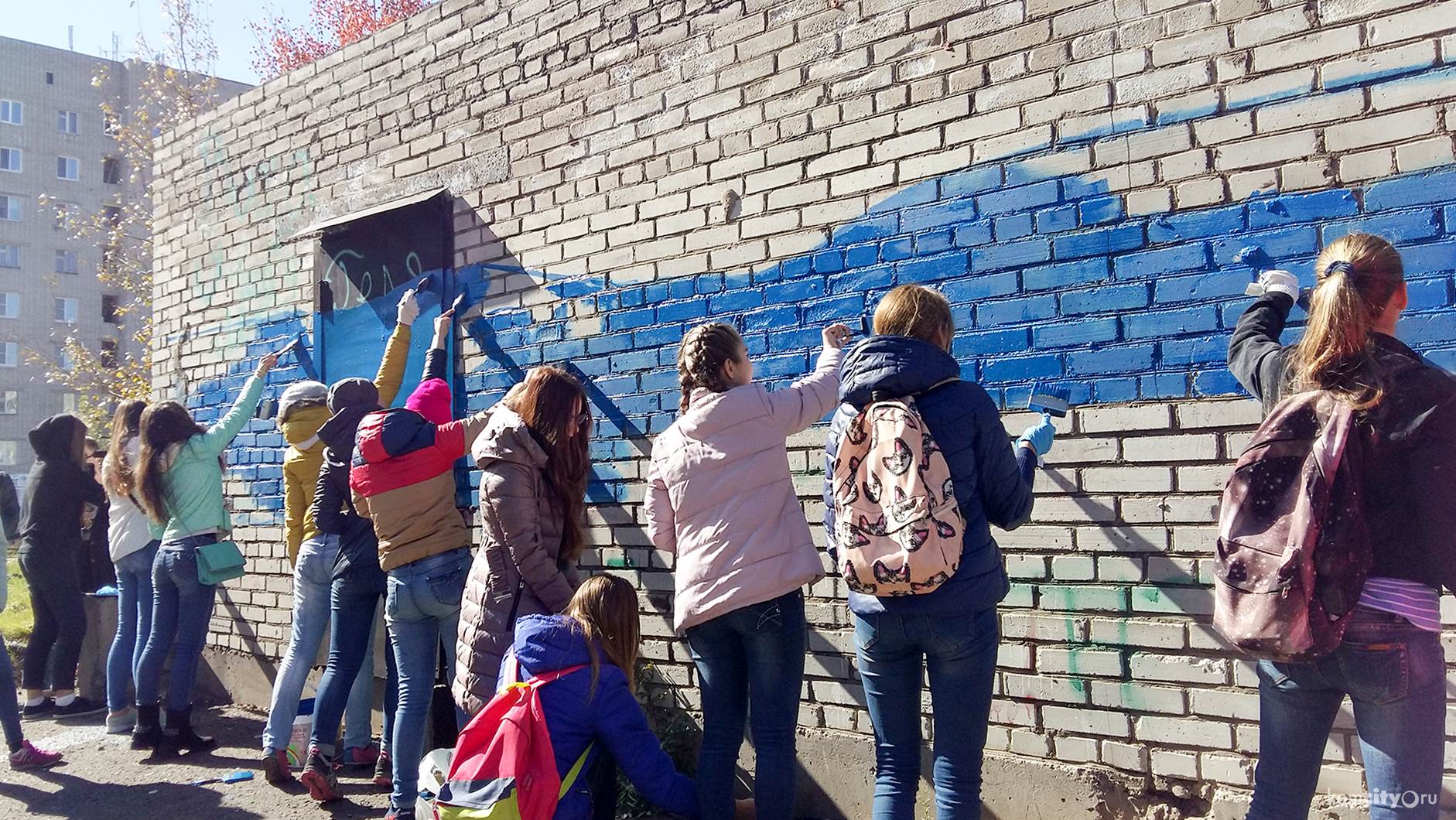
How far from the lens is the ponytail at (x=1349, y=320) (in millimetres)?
2020

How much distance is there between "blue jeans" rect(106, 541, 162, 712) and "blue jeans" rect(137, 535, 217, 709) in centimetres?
13

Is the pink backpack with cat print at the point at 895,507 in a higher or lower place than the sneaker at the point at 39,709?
higher

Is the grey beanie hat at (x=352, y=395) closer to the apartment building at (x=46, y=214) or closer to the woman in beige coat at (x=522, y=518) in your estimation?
the woman in beige coat at (x=522, y=518)

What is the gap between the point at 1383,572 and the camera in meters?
1.98

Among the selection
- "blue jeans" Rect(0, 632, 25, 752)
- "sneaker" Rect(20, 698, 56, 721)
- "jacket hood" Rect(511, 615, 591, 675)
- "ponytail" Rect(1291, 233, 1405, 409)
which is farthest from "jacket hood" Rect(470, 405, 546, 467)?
"sneaker" Rect(20, 698, 56, 721)

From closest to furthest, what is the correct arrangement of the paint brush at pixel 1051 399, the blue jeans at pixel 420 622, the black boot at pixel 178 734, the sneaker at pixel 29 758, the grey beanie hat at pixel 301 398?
the paint brush at pixel 1051 399 < the blue jeans at pixel 420 622 < the grey beanie hat at pixel 301 398 < the sneaker at pixel 29 758 < the black boot at pixel 178 734

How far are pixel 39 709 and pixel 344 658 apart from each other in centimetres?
317

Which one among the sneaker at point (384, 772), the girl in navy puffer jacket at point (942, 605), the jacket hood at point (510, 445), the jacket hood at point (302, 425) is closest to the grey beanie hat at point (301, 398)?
the jacket hood at point (302, 425)

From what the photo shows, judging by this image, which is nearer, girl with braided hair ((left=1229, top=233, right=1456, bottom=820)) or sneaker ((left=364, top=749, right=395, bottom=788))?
→ girl with braided hair ((left=1229, top=233, right=1456, bottom=820))

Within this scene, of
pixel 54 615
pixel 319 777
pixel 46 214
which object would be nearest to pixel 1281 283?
pixel 319 777

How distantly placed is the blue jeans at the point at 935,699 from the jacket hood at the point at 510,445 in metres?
1.21

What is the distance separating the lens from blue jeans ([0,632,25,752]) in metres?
4.47

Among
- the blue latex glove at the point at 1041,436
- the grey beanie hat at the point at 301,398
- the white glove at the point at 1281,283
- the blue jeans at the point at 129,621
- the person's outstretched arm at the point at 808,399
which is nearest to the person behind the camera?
the white glove at the point at 1281,283

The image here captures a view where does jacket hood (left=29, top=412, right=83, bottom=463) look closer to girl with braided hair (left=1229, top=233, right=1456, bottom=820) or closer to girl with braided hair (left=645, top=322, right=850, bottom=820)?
girl with braided hair (left=645, top=322, right=850, bottom=820)
